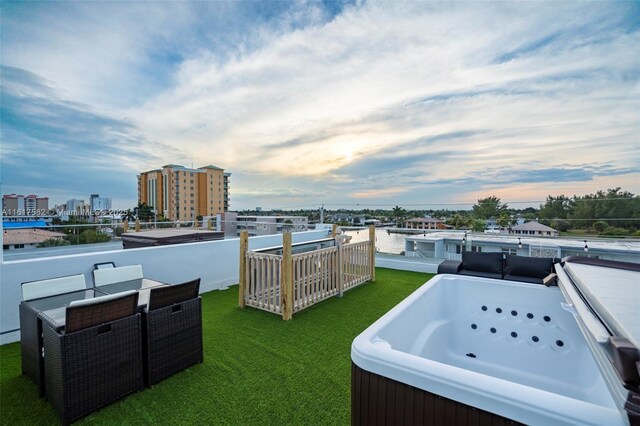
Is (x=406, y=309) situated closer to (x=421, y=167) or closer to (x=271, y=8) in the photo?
(x=271, y=8)

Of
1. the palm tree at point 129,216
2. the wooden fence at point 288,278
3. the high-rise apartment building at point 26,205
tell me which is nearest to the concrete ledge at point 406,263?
the wooden fence at point 288,278

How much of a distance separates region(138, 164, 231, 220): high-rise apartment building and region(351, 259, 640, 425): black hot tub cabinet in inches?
269

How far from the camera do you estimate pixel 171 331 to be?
2.44 m

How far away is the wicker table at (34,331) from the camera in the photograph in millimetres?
2146

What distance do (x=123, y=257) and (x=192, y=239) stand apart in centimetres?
173

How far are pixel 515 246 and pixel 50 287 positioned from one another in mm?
6522

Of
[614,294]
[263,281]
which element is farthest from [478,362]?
[263,281]

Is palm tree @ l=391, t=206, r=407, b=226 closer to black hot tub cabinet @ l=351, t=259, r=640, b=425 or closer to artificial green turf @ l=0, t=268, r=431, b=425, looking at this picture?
artificial green turf @ l=0, t=268, r=431, b=425

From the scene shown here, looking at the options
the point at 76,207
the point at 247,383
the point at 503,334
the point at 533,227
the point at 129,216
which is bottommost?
the point at 247,383

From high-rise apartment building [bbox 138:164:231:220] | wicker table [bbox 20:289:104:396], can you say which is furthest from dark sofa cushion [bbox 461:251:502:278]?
high-rise apartment building [bbox 138:164:231:220]

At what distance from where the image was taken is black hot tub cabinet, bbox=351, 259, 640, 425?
104 centimetres

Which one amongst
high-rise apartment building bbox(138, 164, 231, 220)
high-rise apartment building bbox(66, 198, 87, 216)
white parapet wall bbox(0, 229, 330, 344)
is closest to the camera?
white parapet wall bbox(0, 229, 330, 344)

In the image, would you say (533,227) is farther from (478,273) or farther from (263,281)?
(263,281)

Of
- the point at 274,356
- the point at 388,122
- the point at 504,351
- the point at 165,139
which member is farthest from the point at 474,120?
the point at 165,139
